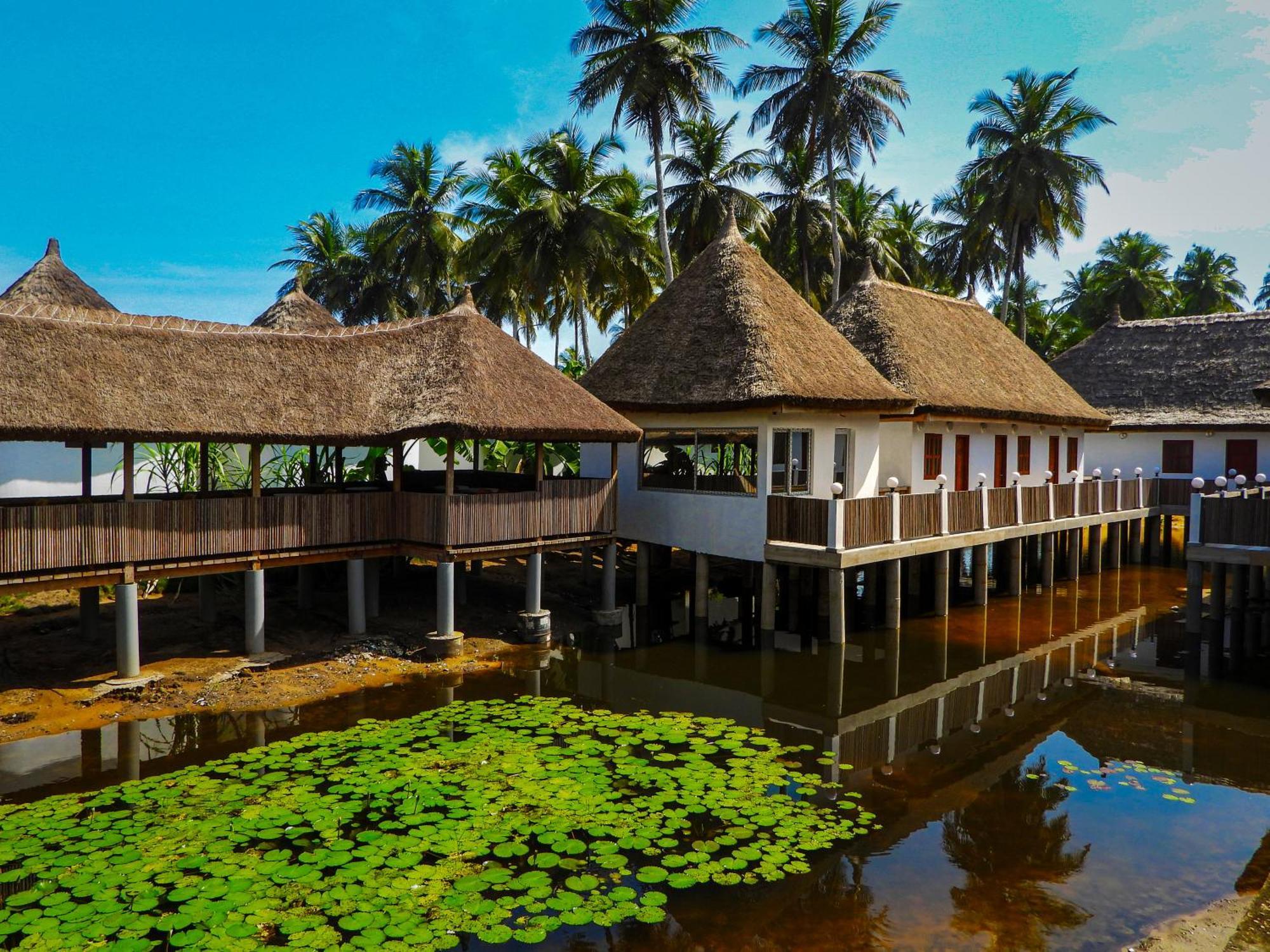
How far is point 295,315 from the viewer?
846 inches

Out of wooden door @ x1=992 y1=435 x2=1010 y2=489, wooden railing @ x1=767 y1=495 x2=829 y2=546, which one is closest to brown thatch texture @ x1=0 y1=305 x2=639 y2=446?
wooden railing @ x1=767 y1=495 x2=829 y2=546

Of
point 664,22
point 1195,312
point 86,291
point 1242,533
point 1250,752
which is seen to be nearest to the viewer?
point 1250,752

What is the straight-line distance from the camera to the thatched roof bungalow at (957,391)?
19.7m

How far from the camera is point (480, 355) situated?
14.8 metres

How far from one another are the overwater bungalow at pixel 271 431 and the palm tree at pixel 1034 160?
27.0 m

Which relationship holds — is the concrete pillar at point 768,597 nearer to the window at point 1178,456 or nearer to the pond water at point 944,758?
the pond water at point 944,758

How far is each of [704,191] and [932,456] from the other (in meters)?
16.0

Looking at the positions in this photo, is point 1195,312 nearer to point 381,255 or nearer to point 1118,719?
point 381,255

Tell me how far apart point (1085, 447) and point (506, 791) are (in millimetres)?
27773

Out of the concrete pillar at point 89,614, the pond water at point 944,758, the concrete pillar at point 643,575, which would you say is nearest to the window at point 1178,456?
the pond water at point 944,758

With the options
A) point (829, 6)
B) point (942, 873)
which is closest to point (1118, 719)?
point (942, 873)

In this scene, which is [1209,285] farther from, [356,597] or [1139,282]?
[356,597]

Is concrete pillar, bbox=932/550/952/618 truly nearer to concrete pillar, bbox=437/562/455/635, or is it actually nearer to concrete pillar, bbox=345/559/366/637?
concrete pillar, bbox=437/562/455/635

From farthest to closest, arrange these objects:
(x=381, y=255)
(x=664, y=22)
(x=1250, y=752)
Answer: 1. (x=381, y=255)
2. (x=664, y=22)
3. (x=1250, y=752)
